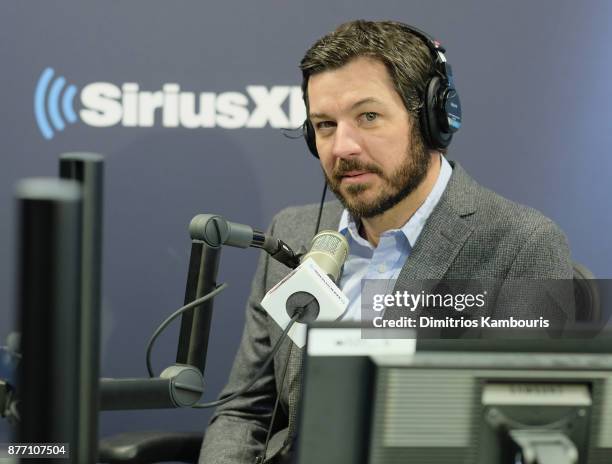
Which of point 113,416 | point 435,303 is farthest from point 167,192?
point 435,303

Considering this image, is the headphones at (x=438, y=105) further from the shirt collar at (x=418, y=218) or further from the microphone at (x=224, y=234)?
the microphone at (x=224, y=234)

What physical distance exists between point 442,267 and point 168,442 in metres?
0.69

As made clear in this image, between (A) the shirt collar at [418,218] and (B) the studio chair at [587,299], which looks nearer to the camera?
(B) the studio chair at [587,299]

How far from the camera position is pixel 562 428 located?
90 cm

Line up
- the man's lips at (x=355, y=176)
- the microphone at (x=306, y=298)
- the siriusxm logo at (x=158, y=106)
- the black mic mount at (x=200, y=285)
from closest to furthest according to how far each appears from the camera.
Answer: the black mic mount at (x=200, y=285) → the microphone at (x=306, y=298) → the man's lips at (x=355, y=176) → the siriusxm logo at (x=158, y=106)

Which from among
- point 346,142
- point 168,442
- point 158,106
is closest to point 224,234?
point 346,142

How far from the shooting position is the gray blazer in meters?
1.83

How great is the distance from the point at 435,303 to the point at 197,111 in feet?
2.96

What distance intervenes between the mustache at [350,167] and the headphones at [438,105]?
0.45 feet

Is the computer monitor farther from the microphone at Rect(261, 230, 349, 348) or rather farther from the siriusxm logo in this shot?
the siriusxm logo

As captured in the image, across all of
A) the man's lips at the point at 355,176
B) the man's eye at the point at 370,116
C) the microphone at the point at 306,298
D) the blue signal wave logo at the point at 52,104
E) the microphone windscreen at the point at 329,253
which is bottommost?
the microphone at the point at 306,298

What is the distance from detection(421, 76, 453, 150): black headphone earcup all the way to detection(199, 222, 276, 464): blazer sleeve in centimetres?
49

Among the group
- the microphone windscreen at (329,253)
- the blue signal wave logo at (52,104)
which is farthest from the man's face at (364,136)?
the blue signal wave logo at (52,104)

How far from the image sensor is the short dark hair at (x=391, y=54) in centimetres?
186
